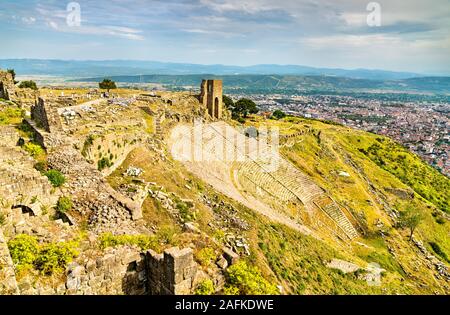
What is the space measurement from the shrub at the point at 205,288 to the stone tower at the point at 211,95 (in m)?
45.8

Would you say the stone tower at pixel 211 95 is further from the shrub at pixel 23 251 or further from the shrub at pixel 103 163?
the shrub at pixel 23 251

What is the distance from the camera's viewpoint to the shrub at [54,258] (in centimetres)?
757

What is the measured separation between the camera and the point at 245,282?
7605 millimetres

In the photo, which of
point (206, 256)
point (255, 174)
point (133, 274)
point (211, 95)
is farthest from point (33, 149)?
point (211, 95)

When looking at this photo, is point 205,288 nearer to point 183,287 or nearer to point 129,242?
point 183,287

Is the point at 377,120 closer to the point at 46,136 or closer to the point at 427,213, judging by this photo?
the point at 427,213

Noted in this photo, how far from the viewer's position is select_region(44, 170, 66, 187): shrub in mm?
13352

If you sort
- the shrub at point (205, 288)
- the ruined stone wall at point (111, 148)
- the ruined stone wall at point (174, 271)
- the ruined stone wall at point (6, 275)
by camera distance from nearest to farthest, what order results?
the ruined stone wall at point (6, 275), the ruined stone wall at point (174, 271), the shrub at point (205, 288), the ruined stone wall at point (111, 148)

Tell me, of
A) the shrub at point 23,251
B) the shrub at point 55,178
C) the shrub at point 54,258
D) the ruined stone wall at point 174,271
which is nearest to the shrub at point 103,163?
the shrub at point 55,178

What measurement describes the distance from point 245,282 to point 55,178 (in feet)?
33.6

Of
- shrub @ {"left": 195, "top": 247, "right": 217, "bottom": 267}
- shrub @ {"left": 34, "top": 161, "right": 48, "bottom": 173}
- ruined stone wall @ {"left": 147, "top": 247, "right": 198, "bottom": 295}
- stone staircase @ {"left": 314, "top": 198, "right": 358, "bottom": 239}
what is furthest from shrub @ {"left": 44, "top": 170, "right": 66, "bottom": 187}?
stone staircase @ {"left": 314, "top": 198, "right": 358, "bottom": 239}

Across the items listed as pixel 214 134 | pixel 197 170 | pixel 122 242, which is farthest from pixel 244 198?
pixel 122 242

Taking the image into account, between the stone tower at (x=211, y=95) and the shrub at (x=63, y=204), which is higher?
the stone tower at (x=211, y=95)

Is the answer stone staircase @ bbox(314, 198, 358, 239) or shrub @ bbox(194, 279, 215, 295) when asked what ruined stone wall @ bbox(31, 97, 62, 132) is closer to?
shrub @ bbox(194, 279, 215, 295)
